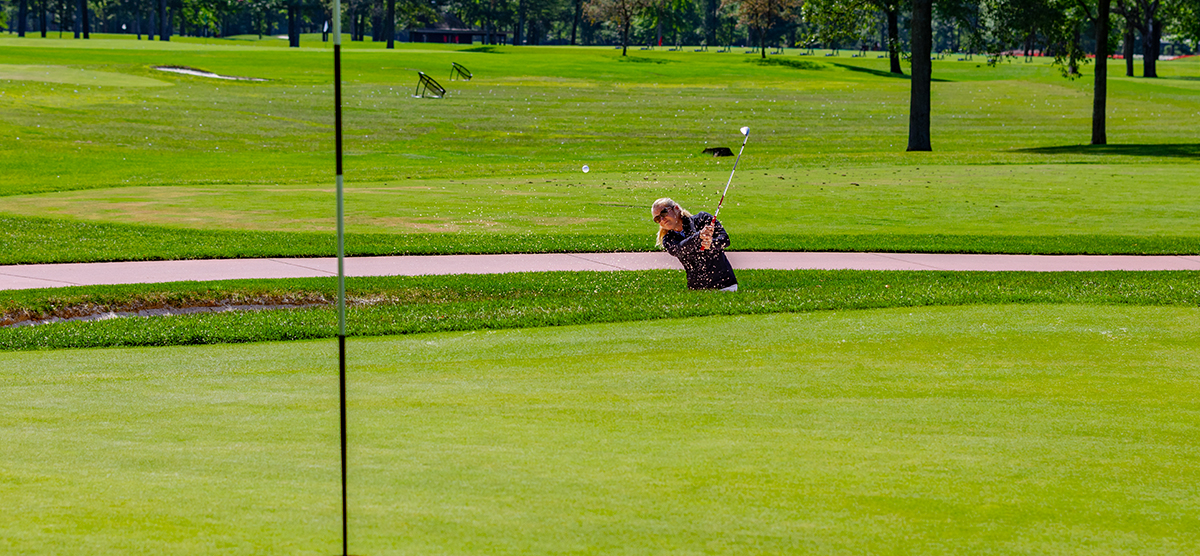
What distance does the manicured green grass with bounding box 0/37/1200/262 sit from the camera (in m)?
18.0

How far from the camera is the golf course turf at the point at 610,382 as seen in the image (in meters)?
4.96

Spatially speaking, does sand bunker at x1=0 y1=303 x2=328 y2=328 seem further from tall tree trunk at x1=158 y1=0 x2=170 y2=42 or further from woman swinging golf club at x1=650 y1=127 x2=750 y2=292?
tall tree trunk at x1=158 y1=0 x2=170 y2=42

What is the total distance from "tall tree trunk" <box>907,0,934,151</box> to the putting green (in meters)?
35.1

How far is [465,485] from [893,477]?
1.95 meters

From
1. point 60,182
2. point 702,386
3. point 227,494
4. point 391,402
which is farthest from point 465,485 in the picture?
point 60,182

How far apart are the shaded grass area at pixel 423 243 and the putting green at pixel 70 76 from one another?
127ft

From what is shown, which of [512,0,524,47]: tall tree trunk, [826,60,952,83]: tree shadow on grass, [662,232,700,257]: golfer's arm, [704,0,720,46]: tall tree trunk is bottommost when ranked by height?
[662,232,700,257]: golfer's arm

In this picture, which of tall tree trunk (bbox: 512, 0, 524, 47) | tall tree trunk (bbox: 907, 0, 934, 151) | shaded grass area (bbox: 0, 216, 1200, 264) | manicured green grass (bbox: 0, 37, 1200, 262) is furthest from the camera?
tall tree trunk (bbox: 512, 0, 524, 47)

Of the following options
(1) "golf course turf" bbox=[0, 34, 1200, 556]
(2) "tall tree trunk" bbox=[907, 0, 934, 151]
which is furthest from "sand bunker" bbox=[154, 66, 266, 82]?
(1) "golf course turf" bbox=[0, 34, 1200, 556]

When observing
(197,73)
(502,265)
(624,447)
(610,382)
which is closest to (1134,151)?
(502,265)

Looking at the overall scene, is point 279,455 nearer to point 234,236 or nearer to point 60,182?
point 234,236

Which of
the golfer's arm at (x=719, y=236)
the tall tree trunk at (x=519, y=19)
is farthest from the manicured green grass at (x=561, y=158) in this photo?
the tall tree trunk at (x=519, y=19)

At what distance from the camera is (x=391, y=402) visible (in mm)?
7055

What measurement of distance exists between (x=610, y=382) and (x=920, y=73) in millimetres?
32407
